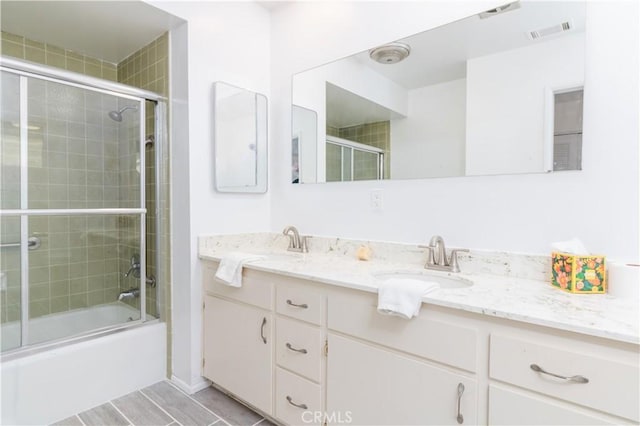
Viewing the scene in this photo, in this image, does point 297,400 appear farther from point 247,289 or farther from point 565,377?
point 565,377

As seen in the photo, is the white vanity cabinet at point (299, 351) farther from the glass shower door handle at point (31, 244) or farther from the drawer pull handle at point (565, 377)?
the glass shower door handle at point (31, 244)

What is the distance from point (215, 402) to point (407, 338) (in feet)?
4.28

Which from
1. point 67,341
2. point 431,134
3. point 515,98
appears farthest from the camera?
point 67,341

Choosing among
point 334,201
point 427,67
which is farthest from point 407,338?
point 427,67

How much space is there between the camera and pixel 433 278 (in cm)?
157

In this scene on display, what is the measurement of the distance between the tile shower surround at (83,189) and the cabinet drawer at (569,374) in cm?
194

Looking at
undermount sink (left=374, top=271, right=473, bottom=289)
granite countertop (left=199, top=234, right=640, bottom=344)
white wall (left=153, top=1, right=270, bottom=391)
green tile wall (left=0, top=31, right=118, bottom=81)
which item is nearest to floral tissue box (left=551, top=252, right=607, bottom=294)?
granite countertop (left=199, top=234, right=640, bottom=344)

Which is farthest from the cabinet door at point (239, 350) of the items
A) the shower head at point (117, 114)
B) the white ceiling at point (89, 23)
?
the white ceiling at point (89, 23)

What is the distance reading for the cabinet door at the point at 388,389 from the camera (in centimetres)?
113

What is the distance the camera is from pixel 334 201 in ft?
7.02

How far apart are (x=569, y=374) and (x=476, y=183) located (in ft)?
2.97

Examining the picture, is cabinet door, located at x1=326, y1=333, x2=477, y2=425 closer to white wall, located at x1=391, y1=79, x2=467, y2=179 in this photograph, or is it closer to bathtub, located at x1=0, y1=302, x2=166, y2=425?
white wall, located at x1=391, y1=79, x2=467, y2=179

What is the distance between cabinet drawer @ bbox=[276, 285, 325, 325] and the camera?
4.84 feet

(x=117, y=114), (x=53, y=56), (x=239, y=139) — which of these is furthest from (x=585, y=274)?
(x=53, y=56)
